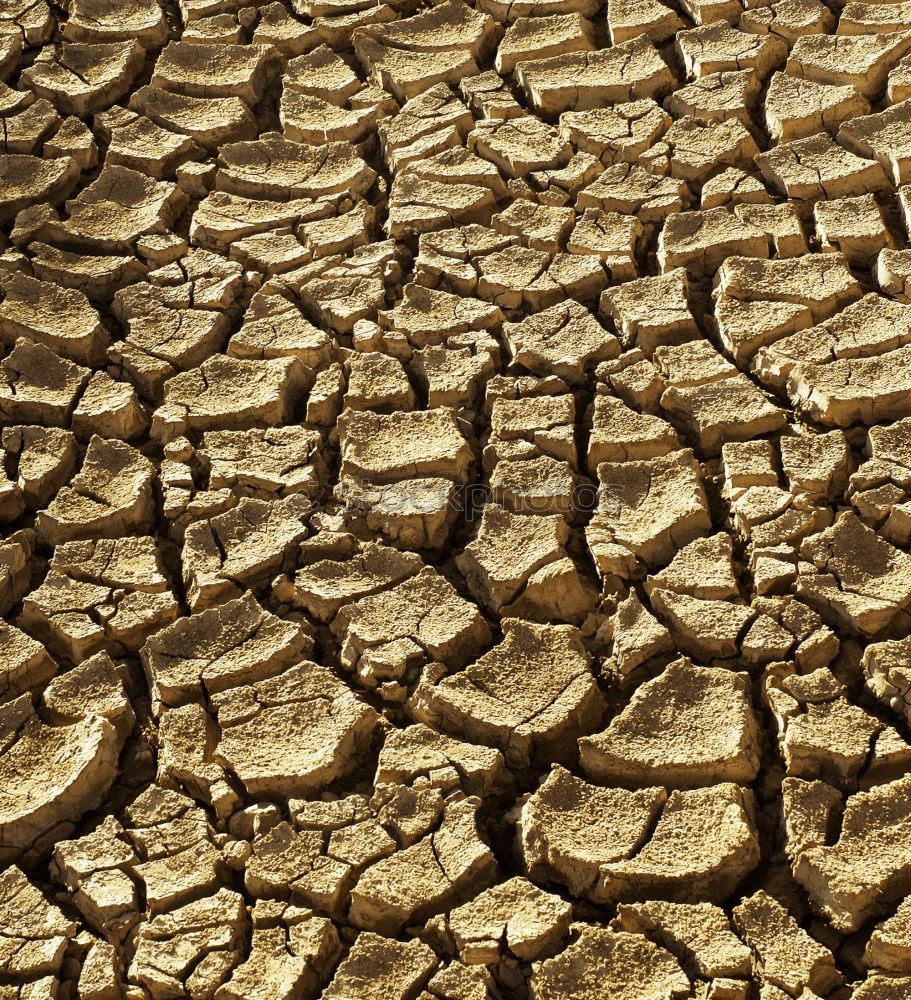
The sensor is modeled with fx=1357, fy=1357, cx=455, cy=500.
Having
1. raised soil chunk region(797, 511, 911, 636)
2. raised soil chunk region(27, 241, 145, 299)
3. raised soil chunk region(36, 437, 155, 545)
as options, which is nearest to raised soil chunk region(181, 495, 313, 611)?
raised soil chunk region(36, 437, 155, 545)

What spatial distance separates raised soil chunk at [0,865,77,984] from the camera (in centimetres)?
195

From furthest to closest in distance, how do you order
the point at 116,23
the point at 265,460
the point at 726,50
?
the point at 116,23
the point at 726,50
the point at 265,460

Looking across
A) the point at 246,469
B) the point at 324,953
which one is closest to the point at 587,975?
the point at 324,953

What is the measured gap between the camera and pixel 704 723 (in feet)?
6.93

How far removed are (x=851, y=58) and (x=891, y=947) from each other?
2204 millimetres

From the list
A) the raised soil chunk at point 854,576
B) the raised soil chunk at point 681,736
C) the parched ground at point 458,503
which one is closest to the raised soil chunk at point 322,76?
the parched ground at point 458,503

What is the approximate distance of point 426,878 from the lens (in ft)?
6.51

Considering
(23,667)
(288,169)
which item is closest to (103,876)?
(23,667)

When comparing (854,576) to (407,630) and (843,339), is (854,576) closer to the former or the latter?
(843,339)

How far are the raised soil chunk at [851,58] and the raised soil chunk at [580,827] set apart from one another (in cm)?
193

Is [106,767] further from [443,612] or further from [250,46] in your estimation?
[250,46]

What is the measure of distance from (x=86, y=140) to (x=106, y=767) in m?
1.80

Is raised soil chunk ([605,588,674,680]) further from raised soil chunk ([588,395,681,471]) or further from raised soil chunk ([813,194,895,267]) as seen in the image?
raised soil chunk ([813,194,895,267])

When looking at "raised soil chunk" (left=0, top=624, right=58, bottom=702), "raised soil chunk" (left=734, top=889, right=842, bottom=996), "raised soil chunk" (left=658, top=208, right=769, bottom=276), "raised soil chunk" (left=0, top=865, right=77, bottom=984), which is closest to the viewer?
"raised soil chunk" (left=734, top=889, right=842, bottom=996)
